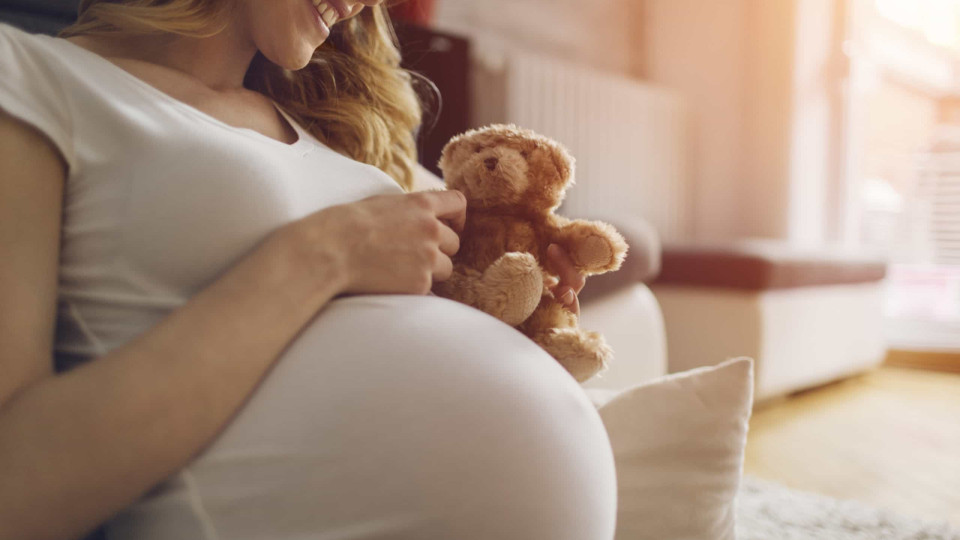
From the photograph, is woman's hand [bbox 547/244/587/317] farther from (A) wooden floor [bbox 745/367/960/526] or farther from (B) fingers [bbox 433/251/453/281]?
(A) wooden floor [bbox 745/367/960/526]

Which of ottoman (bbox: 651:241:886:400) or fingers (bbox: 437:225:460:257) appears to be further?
ottoman (bbox: 651:241:886:400)

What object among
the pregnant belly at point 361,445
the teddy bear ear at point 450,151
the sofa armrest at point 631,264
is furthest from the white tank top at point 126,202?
the sofa armrest at point 631,264

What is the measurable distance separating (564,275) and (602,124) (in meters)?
2.28

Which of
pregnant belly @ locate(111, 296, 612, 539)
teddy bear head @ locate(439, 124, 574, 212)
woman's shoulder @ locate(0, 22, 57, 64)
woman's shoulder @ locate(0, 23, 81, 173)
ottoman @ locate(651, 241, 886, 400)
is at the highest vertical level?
woman's shoulder @ locate(0, 22, 57, 64)

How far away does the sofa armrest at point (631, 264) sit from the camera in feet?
4.64

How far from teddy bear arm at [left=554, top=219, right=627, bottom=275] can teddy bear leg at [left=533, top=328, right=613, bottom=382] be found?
6cm

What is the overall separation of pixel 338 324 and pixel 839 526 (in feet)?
3.54

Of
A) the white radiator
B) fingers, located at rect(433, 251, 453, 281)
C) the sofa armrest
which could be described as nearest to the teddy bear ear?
fingers, located at rect(433, 251, 453, 281)

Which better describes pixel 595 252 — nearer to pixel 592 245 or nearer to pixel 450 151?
pixel 592 245

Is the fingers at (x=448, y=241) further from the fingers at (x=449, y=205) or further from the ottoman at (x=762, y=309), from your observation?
the ottoman at (x=762, y=309)

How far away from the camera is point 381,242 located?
0.52 meters

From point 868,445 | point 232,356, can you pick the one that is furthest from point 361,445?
point 868,445

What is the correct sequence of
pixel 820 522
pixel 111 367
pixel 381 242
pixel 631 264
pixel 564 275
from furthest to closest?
pixel 631 264
pixel 820 522
pixel 564 275
pixel 381 242
pixel 111 367

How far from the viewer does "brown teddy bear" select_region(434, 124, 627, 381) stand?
0.56m
